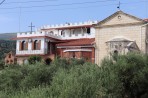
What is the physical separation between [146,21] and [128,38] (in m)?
4.03

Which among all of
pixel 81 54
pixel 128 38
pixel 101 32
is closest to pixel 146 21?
pixel 128 38

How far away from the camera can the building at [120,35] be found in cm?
5981

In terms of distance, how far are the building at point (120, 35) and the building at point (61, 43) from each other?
2.20 meters

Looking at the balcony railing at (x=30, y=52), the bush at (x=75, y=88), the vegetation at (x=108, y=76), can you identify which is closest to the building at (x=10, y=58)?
the balcony railing at (x=30, y=52)

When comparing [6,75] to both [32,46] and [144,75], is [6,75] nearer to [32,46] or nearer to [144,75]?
[144,75]

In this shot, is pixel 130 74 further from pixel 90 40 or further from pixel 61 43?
pixel 61 43

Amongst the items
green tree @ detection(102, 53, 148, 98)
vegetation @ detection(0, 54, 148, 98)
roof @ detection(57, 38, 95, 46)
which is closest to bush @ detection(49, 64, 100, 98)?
vegetation @ detection(0, 54, 148, 98)

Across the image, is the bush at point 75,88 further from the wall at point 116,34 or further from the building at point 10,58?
the building at point 10,58

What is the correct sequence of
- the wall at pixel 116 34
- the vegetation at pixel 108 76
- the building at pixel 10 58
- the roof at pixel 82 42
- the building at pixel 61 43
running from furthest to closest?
the building at pixel 10 58, the building at pixel 61 43, the roof at pixel 82 42, the wall at pixel 116 34, the vegetation at pixel 108 76

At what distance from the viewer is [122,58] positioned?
40188 millimetres

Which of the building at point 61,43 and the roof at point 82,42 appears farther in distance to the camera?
the building at point 61,43

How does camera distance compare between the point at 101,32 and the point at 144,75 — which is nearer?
the point at 144,75

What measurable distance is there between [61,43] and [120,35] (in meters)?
13.5

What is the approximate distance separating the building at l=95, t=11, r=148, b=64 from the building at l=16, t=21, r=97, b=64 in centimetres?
220
